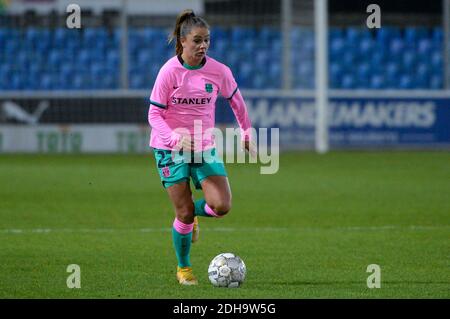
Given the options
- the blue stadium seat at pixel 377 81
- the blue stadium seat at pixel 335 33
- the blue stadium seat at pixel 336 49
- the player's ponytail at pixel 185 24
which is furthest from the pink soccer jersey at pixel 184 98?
the blue stadium seat at pixel 335 33

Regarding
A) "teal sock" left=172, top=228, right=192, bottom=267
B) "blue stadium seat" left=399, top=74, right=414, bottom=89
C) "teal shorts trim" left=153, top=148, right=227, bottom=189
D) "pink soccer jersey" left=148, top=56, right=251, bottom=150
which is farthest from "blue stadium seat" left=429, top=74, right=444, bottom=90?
"teal sock" left=172, top=228, right=192, bottom=267

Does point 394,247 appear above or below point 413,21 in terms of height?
below

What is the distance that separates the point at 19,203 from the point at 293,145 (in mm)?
11858

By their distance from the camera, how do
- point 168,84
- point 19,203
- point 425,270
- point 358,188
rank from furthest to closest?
point 358,188
point 19,203
point 425,270
point 168,84

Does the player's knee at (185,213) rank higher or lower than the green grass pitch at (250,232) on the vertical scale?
higher

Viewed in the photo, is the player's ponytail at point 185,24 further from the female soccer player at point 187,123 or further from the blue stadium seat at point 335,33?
the blue stadium seat at point 335,33

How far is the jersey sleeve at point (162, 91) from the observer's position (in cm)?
830

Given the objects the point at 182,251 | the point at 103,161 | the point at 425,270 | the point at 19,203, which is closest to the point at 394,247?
the point at 425,270

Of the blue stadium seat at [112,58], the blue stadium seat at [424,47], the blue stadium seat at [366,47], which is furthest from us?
the blue stadium seat at [366,47]
